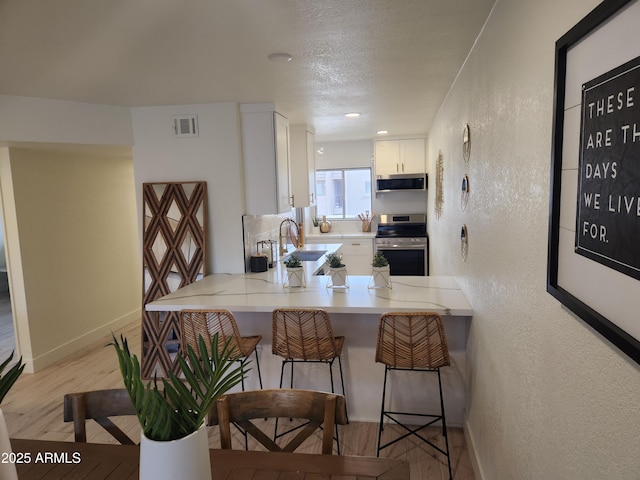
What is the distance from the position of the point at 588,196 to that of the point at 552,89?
0.42 metres

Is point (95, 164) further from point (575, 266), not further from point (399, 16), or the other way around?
point (575, 266)

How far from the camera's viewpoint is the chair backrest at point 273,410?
58.8 inches

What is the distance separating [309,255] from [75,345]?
2697mm

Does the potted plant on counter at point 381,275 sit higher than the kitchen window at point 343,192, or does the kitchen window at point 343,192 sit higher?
the kitchen window at point 343,192

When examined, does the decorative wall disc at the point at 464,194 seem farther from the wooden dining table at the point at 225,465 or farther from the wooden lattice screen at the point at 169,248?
the wooden lattice screen at the point at 169,248

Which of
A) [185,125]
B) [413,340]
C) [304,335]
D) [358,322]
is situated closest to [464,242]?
[413,340]

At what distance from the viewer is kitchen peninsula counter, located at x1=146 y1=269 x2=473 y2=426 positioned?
2676 millimetres

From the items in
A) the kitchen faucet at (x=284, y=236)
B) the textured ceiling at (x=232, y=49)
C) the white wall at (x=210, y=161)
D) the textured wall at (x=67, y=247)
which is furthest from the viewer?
the kitchen faucet at (x=284, y=236)

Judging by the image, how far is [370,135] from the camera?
6.00 meters

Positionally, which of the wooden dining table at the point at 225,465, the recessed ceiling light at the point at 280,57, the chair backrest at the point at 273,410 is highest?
the recessed ceiling light at the point at 280,57

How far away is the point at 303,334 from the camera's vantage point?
2.52 metres

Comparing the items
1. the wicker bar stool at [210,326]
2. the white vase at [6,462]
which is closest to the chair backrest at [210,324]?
the wicker bar stool at [210,326]

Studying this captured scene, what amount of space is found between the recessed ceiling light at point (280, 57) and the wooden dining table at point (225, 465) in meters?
2.03

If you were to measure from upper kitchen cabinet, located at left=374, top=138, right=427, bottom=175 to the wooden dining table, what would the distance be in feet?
17.0
